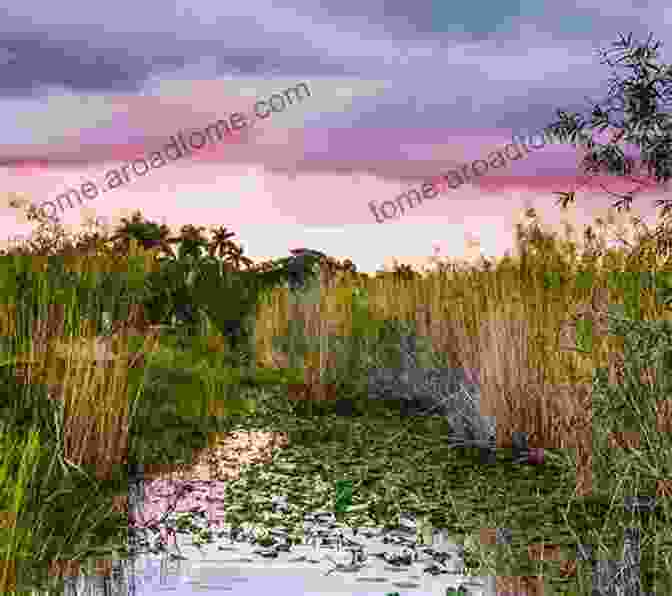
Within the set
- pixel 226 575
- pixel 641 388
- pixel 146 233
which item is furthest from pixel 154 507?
pixel 146 233

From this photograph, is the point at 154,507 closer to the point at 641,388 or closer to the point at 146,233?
the point at 641,388

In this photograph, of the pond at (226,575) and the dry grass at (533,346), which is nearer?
the pond at (226,575)

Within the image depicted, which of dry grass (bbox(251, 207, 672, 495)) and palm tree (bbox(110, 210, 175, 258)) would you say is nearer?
dry grass (bbox(251, 207, 672, 495))

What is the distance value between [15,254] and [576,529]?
450cm

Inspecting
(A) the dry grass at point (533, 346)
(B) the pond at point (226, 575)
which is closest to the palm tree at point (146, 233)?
(A) the dry grass at point (533, 346)

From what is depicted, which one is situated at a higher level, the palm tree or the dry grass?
the palm tree

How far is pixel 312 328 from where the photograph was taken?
1544cm

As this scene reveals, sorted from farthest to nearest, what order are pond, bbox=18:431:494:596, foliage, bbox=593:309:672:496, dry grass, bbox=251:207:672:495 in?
dry grass, bbox=251:207:672:495, foliage, bbox=593:309:672:496, pond, bbox=18:431:494:596

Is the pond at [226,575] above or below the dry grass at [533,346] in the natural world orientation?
below

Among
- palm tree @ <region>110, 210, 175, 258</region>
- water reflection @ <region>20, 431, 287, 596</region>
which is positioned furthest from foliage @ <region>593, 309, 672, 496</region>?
palm tree @ <region>110, 210, 175, 258</region>

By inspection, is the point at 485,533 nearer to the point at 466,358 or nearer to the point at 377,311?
the point at 466,358

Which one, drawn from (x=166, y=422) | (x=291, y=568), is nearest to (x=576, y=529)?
(x=291, y=568)

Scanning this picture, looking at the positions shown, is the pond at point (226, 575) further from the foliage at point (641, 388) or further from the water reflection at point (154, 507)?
the foliage at point (641, 388)

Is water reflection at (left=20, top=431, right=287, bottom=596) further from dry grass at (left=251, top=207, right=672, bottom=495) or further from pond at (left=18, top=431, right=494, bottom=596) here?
dry grass at (left=251, top=207, right=672, bottom=495)
